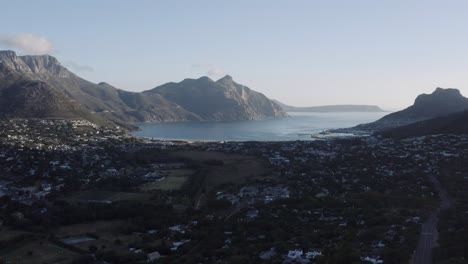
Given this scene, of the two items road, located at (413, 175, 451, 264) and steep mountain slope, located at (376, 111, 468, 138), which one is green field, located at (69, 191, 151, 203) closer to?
road, located at (413, 175, 451, 264)

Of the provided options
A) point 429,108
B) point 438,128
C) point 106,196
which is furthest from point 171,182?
point 429,108

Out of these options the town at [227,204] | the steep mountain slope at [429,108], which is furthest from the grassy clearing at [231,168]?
the steep mountain slope at [429,108]

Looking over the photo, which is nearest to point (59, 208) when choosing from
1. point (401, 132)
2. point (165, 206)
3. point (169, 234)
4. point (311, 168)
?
point (165, 206)

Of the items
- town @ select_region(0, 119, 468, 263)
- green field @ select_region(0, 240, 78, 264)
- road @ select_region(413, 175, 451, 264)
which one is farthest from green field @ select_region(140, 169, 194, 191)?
road @ select_region(413, 175, 451, 264)

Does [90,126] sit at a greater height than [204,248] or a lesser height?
greater

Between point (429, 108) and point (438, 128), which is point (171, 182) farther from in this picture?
point (429, 108)

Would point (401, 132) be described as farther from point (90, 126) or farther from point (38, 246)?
point (38, 246)

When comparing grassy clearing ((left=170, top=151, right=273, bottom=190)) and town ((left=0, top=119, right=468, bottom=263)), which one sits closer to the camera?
town ((left=0, top=119, right=468, bottom=263))
